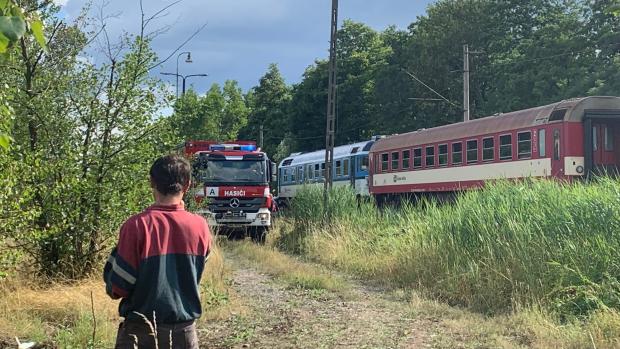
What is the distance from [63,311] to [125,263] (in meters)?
4.22

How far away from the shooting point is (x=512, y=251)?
8.65 metres

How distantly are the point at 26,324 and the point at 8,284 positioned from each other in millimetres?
1271

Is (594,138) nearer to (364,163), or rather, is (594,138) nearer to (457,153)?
(457,153)

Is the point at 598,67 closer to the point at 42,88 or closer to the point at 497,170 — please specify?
the point at 497,170

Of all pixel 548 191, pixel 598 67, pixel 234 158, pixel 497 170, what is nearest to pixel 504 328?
pixel 548 191

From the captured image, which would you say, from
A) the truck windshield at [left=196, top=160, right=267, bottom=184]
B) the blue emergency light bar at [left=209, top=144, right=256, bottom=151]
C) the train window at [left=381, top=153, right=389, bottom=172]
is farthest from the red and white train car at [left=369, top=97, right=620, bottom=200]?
the blue emergency light bar at [left=209, top=144, right=256, bottom=151]

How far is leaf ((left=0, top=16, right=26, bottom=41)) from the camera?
2.46 m

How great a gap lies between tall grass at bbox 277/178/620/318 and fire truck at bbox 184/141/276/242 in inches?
176

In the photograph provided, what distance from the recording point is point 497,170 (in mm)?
18859

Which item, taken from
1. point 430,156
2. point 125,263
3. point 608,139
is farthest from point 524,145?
point 125,263

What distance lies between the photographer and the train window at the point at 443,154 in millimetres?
21625

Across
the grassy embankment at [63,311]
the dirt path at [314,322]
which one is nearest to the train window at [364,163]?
the dirt path at [314,322]

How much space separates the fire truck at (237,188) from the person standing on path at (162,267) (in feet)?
42.8

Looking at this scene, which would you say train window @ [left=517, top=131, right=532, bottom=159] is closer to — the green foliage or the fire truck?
the fire truck
